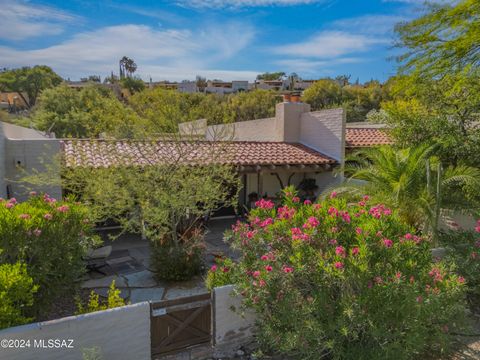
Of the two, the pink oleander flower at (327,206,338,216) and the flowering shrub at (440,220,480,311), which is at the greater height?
the pink oleander flower at (327,206,338,216)

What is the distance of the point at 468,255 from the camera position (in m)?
7.28

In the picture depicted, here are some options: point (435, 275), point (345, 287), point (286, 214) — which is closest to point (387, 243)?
point (345, 287)

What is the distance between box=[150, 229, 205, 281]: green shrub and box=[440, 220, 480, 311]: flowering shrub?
6171 mm

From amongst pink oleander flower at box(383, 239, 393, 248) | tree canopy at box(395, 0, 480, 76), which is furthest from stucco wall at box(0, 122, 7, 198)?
tree canopy at box(395, 0, 480, 76)

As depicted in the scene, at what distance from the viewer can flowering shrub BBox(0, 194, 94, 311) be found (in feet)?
Result: 17.6

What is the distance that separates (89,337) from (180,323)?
57.3 inches

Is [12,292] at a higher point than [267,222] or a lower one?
lower

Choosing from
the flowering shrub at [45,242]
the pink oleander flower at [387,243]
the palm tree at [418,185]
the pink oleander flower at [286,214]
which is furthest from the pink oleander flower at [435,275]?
the flowering shrub at [45,242]

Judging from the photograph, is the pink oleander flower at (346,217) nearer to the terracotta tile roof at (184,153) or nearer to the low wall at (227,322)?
the low wall at (227,322)

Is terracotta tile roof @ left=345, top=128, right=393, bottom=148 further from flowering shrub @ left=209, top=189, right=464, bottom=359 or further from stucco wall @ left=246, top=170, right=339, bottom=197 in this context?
flowering shrub @ left=209, top=189, right=464, bottom=359

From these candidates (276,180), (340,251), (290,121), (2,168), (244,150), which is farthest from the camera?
(290,121)

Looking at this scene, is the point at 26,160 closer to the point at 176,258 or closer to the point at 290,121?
the point at 176,258

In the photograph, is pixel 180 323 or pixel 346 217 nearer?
pixel 346 217

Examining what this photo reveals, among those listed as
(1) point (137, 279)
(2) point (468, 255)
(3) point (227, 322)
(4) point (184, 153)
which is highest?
(4) point (184, 153)
